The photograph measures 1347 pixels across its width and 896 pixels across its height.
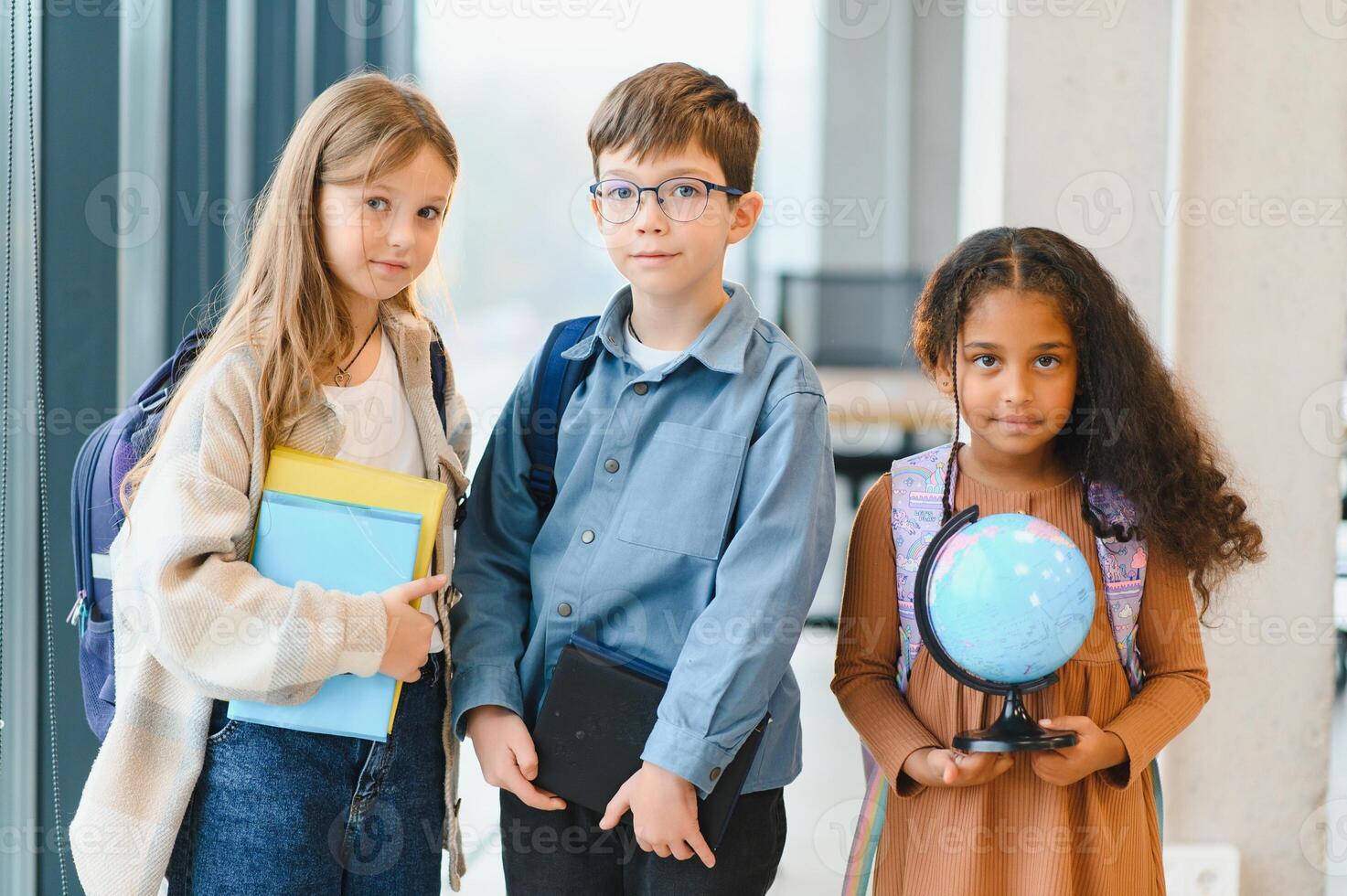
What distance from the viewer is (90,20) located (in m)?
2.02

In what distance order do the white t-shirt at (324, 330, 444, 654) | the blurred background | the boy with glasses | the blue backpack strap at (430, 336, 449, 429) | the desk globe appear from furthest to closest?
1. the blurred background
2. the blue backpack strap at (430, 336, 449, 429)
3. the white t-shirt at (324, 330, 444, 654)
4. the boy with glasses
5. the desk globe

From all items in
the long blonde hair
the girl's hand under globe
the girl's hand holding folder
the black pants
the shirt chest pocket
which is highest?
the long blonde hair

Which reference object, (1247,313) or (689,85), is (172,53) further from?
(1247,313)

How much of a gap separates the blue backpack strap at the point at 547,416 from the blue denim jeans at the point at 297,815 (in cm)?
36

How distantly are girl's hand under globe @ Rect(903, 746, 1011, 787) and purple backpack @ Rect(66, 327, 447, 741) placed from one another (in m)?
1.14

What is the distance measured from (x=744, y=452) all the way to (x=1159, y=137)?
1.51 metres

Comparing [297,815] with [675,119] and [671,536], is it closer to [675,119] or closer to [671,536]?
[671,536]

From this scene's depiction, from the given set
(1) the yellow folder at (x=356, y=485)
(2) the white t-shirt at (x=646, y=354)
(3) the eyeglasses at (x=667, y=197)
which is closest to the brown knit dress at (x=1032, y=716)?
(2) the white t-shirt at (x=646, y=354)

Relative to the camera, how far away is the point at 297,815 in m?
1.48

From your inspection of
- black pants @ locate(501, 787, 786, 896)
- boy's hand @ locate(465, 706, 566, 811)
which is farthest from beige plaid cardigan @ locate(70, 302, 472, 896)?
black pants @ locate(501, 787, 786, 896)

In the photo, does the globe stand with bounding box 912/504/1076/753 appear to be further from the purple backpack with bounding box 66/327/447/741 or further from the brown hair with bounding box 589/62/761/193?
the purple backpack with bounding box 66/327/447/741

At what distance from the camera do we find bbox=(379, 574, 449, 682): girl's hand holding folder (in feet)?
4.73

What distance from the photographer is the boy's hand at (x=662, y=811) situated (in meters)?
1.44

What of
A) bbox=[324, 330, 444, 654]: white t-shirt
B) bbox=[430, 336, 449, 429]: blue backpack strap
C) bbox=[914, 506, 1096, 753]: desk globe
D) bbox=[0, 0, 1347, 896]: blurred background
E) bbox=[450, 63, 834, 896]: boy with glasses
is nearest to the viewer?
bbox=[914, 506, 1096, 753]: desk globe
